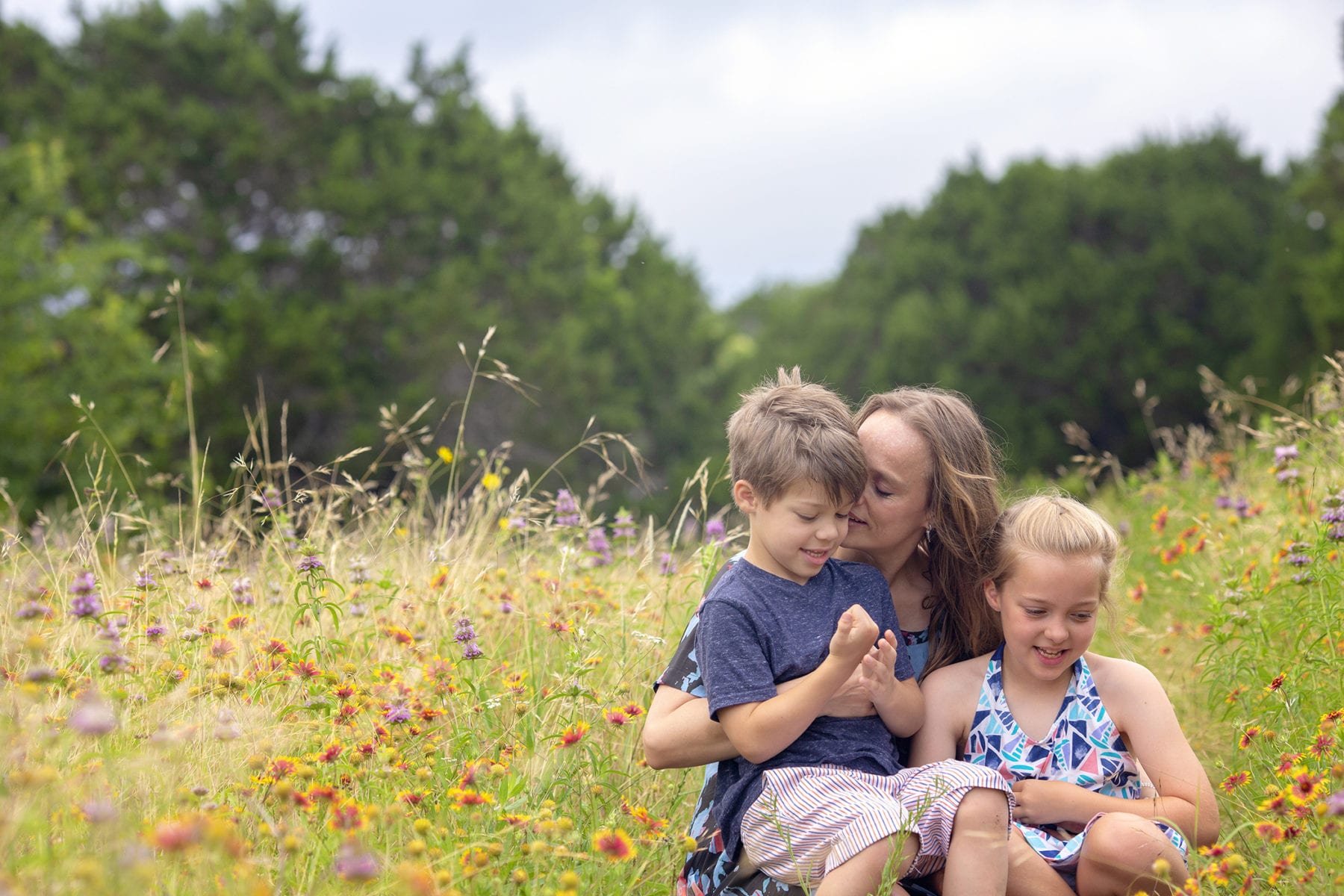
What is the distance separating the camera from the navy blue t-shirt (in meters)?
2.38

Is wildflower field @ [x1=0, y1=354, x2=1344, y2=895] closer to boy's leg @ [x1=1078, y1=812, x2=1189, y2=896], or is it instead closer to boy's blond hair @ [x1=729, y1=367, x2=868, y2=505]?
boy's leg @ [x1=1078, y1=812, x2=1189, y2=896]

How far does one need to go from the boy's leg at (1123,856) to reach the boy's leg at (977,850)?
26cm

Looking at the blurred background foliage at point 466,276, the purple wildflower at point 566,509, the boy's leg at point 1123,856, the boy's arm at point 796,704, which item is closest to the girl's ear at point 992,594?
the boy's leg at point 1123,856

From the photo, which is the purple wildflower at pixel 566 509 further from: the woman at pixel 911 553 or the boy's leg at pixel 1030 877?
the boy's leg at pixel 1030 877

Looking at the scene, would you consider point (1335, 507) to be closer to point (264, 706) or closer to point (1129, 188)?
point (264, 706)

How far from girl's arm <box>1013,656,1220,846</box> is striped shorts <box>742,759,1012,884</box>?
0.19 meters

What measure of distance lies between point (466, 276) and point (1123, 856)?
1624cm

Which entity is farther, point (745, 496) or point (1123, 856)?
point (745, 496)

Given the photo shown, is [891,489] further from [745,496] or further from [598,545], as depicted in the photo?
[598,545]

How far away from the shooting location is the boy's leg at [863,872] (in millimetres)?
2207

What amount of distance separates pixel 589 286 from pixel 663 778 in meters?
16.7

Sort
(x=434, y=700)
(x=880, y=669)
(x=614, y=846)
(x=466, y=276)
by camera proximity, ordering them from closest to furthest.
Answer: (x=614, y=846) → (x=880, y=669) → (x=434, y=700) → (x=466, y=276)

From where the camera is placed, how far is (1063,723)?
2.69m

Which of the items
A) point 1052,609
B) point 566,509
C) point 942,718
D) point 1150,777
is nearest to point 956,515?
point 1052,609
